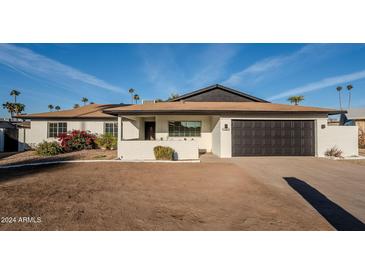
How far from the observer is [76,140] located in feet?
40.3

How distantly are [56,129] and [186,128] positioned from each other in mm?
10959

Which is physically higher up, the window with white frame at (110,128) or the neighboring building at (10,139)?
the window with white frame at (110,128)

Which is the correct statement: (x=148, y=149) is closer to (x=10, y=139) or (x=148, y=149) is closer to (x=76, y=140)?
(x=76, y=140)

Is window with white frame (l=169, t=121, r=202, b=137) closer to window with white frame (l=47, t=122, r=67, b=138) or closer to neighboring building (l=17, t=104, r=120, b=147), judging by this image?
neighboring building (l=17, t=104, r=120, b=147)

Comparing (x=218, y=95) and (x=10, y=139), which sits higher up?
(x=218, y=95)

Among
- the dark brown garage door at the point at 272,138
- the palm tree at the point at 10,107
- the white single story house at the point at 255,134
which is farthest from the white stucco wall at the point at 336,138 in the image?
the palm tree at the point at 10,107

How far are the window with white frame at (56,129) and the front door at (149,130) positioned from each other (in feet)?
22.3

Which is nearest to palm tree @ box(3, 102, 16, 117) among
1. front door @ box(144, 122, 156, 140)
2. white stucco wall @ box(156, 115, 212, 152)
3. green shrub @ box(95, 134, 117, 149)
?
green shrub @ box(95, 134, 117, 149)

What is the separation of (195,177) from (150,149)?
4.12 m

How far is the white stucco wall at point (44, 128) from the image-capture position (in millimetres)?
13234

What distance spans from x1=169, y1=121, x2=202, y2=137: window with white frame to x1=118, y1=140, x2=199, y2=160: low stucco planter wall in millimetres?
2816

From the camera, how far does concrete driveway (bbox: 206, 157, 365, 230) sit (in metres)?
3.13

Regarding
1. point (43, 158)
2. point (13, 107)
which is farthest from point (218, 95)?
point (13, 107)

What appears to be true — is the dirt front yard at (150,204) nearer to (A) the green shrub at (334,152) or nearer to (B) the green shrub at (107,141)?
(B) the green shrub at (107,141)
